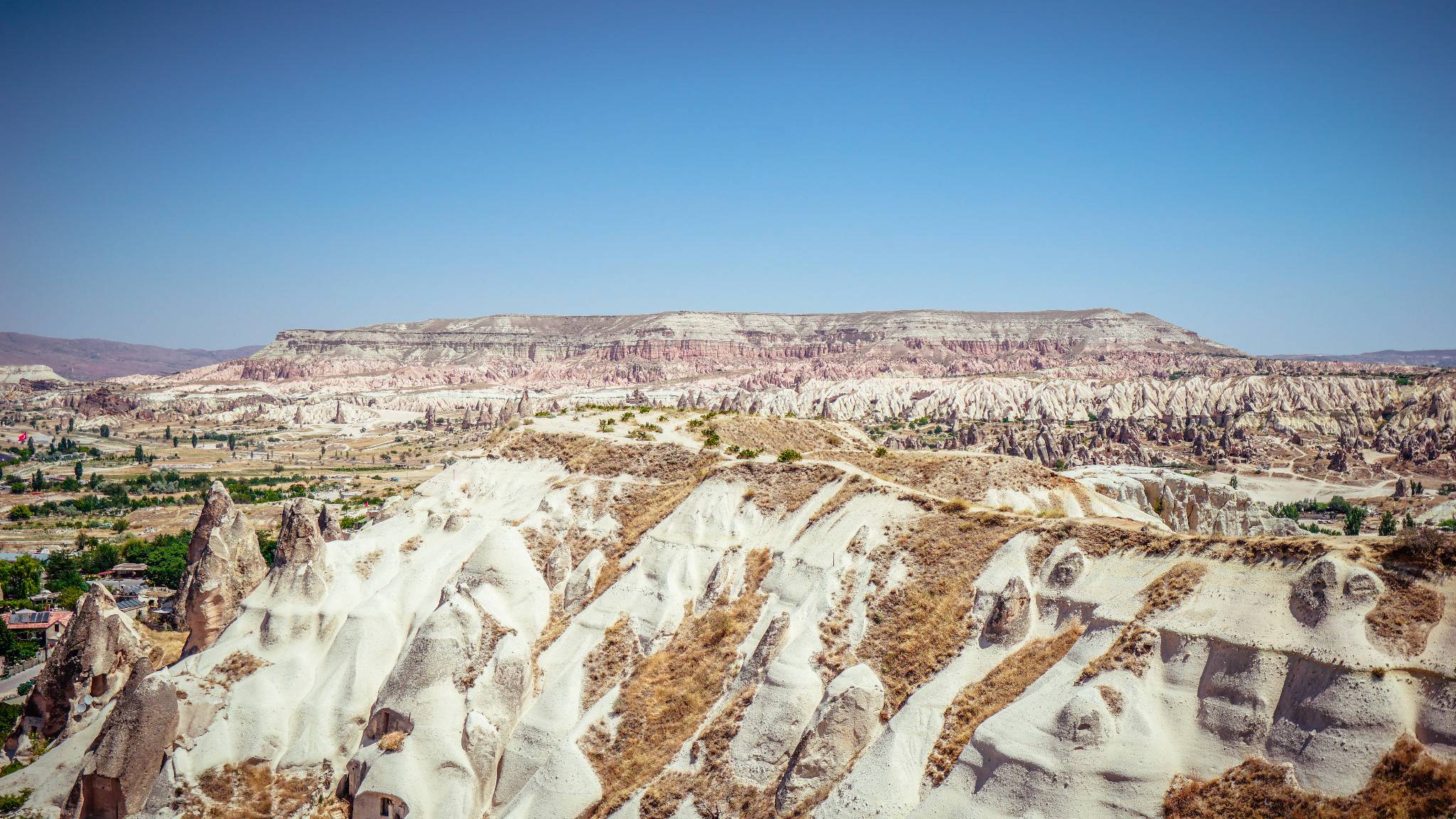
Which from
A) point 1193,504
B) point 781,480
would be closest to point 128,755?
point 781,480

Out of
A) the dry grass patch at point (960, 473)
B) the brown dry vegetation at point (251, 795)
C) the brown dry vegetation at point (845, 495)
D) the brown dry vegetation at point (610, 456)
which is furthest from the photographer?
the brown dry vegetation at point (610, 456)

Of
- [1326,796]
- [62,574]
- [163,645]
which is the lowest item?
[62,574]

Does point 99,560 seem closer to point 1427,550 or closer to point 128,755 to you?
point 128,755

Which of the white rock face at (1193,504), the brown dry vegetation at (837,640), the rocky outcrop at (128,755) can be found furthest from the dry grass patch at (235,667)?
the white rock face at (1193,504)

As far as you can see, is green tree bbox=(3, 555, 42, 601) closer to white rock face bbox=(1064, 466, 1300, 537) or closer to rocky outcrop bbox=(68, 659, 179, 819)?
rocky outcrop bbox=(68, 659, 179, 819)

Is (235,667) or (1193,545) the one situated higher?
(1193,545)

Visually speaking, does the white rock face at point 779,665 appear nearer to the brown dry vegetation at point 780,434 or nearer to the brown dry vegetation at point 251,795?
the brown dry vegetation at point 251,795
